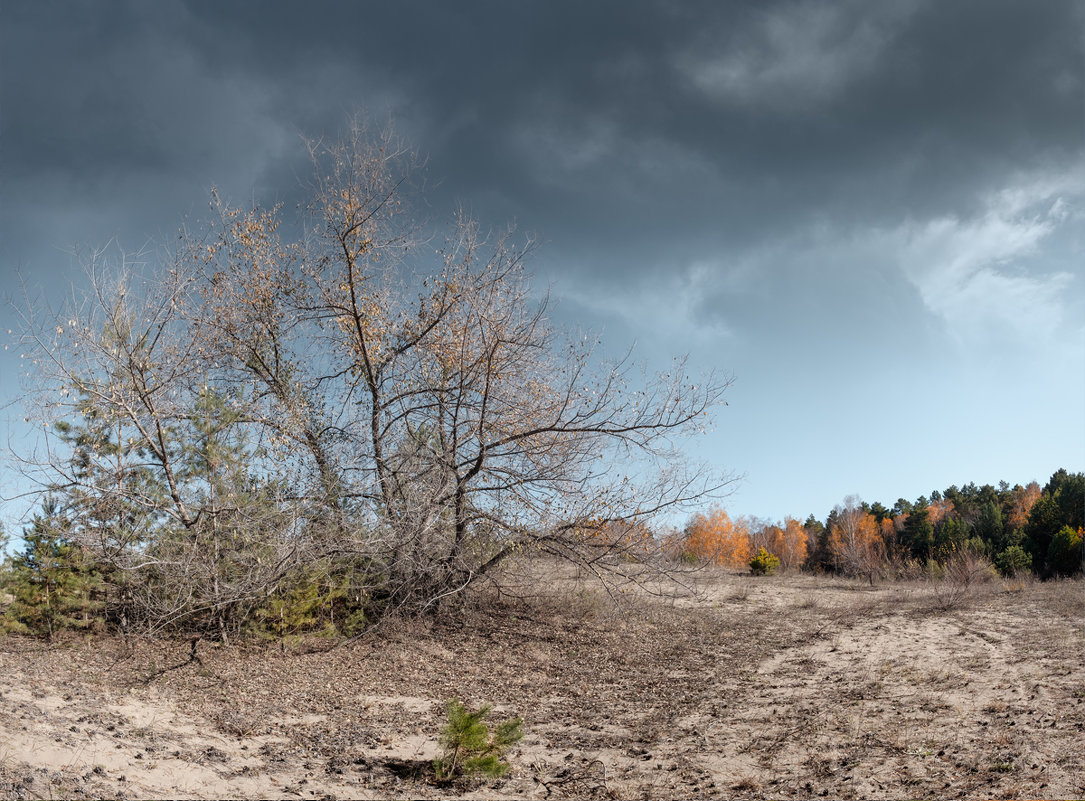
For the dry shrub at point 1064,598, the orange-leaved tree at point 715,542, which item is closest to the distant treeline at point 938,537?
the orange-leaved tree at point 715,542

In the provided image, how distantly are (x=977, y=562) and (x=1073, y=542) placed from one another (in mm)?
11657

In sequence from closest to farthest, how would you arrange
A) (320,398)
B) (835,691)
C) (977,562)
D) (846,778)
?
(846,778) < (835,691) < (320,398) < (977,562)

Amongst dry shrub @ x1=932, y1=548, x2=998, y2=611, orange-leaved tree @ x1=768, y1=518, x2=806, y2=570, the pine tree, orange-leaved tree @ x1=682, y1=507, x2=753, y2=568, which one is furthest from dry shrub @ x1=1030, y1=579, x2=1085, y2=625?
orange-leaved tree @ x1=768, y1=518, x2=806, y2=570

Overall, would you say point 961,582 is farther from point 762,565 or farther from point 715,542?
point 715,542

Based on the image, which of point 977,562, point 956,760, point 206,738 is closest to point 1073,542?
point 977,562

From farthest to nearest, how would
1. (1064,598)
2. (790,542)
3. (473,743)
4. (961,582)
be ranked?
(790,542)
(961,582)
(1064,598)
(473,743)

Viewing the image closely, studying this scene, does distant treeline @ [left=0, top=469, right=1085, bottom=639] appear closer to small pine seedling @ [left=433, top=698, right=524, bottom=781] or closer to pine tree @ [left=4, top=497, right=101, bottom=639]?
pine tree @ [left=4, top=497, right=101, bottom=639]

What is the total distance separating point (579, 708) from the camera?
25.1ft

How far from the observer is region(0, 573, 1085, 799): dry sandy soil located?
4953mm

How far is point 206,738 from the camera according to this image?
19.7 feet

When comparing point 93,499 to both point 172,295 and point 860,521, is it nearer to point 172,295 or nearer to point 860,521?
point 172,295

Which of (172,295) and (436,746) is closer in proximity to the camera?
(436,746)

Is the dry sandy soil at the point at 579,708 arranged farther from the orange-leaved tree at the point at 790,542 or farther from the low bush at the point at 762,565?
the orange-leaved tree at the point at 790,542

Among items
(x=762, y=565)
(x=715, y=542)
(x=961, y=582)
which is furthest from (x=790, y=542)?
(x=961, y=582)
